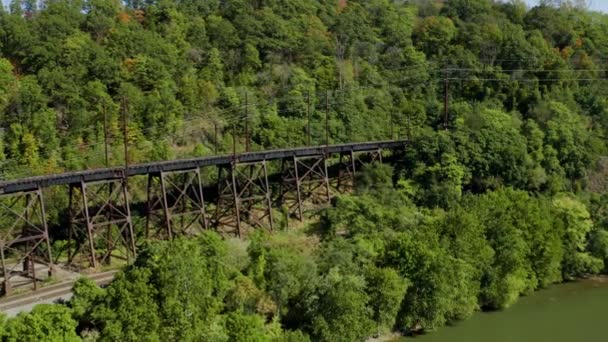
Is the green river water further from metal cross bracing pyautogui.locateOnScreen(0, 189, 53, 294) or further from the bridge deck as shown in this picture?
metal cross bracing pyautogui.locateOnScreen(0, 189, 53, 294)

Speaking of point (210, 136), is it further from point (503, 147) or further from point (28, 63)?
point (503, 147)

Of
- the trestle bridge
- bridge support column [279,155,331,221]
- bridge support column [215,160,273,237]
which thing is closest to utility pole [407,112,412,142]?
the trestle bridge

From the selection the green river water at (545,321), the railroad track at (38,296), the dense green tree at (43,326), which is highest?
the dense green tree at (43,326)

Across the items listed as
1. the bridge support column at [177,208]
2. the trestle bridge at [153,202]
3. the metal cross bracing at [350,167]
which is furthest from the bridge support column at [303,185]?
the bridge support column at [177,208]

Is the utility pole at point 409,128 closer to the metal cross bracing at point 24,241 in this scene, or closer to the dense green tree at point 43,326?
the metal cross bracing at point 24,241

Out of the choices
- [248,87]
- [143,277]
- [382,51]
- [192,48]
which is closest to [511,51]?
[382,51]

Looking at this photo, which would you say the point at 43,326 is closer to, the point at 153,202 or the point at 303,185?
the point at 153,202
